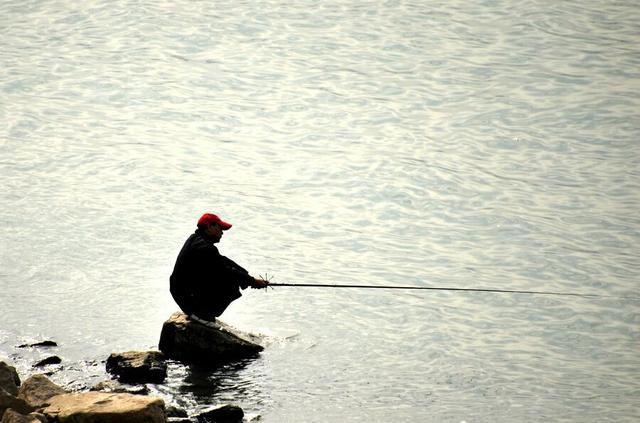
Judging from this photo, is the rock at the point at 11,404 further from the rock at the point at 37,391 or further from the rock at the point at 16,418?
the rock at the point at 37,391

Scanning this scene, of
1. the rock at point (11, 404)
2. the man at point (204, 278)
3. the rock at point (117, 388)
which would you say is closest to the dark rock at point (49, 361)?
the rock at point (117, 388)

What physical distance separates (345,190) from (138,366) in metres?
6.97

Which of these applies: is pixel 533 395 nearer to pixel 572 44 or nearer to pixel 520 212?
pixel 520 212

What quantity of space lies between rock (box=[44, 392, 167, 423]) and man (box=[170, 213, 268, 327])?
7.46 ft

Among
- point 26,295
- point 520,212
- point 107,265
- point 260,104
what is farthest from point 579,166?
point 26,295

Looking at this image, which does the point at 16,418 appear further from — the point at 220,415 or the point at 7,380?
the point at 220,415

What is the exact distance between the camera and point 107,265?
13562 millimetres

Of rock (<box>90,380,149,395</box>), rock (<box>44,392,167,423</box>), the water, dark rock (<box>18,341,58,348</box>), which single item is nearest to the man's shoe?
the water

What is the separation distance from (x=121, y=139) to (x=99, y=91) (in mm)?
2565

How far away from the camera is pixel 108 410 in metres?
8.77

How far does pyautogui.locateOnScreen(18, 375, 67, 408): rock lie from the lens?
928 centimetres

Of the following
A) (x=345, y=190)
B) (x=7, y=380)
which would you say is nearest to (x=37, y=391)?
(x=7, y=380)

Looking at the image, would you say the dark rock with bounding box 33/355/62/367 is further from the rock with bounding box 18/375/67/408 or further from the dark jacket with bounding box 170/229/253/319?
the rock with bounding box 18/375/67/408

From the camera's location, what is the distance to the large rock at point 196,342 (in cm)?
1100
